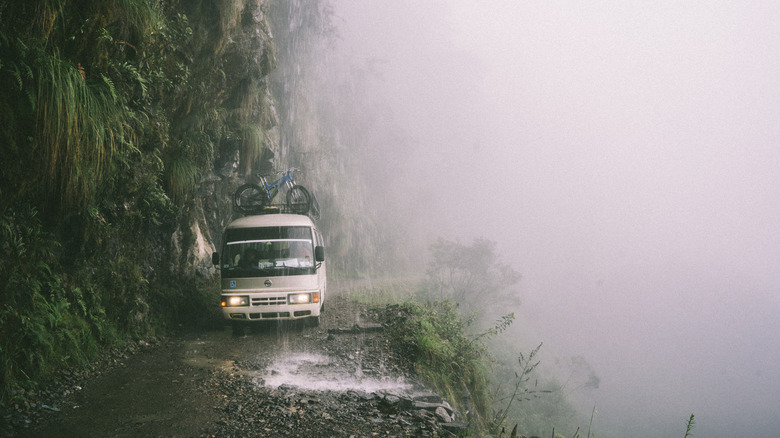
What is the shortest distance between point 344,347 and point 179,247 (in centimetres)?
487

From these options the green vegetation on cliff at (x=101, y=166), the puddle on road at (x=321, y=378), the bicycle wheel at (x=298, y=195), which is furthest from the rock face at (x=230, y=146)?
the puddle on road at (x=321, y=378)

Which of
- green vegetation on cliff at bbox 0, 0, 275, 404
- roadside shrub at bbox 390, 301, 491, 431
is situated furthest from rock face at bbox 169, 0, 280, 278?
roadside shrub at bbox 390, 301, 491, 431

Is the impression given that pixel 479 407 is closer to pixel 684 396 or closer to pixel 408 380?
pixel 408 380

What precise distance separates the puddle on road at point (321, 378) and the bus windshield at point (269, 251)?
1.96 m

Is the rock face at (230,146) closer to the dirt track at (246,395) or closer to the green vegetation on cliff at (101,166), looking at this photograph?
the green vegetation on cliff at (101,166)

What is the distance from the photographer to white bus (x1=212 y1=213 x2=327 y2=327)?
8398mm

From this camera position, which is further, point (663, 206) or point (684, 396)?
point (663, 206)

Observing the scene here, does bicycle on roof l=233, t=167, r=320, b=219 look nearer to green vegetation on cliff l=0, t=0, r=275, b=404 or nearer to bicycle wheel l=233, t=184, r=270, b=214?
bicycle wheel l=233, t=184, r=270, b=214

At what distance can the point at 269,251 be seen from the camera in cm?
882

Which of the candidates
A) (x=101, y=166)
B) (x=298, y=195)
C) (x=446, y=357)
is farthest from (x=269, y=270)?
(x=298, y=195)

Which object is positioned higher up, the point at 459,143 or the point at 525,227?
the point at 459,143

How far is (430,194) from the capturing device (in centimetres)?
8006

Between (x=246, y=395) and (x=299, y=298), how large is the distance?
10.3ft

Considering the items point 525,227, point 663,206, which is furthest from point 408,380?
point 663,206
